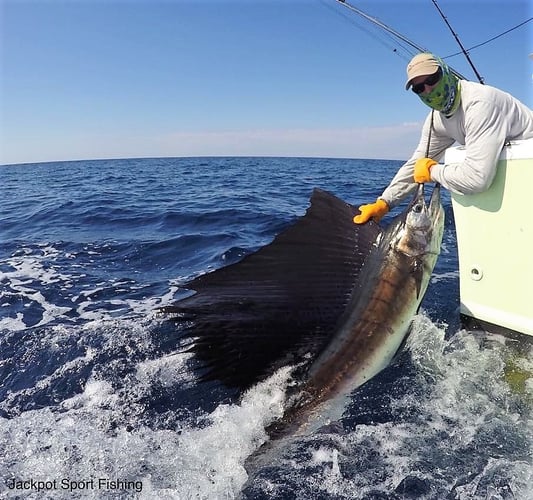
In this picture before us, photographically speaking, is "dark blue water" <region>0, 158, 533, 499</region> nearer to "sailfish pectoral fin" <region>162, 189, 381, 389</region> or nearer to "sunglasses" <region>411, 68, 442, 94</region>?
"sailfish pectoral fin" <region>162, 189, 381, 389</region>

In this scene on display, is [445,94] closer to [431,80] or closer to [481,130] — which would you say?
[431,80]

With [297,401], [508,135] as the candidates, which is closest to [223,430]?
[297,401]

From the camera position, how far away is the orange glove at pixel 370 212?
2.31m

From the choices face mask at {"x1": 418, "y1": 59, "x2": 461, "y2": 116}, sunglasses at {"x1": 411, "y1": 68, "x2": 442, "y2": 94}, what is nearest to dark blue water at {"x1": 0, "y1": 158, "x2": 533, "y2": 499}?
face mask at {"x1": 418, "y1": 59, "x2": 461, "y2": 116}

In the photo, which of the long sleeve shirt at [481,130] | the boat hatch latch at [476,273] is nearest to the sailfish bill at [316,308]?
the long sleeve shirt at [481,130]

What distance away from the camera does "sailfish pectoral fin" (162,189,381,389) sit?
2.01 meters

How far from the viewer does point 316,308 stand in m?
2.11

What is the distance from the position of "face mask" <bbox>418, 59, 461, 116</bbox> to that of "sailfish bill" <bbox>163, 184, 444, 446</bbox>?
458 millimetres

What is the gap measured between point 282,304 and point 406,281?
561mm

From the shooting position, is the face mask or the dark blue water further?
the face mask

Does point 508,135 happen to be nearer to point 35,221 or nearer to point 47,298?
point 47,298

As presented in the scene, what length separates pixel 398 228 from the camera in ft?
6.90

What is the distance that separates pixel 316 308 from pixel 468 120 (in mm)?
1187

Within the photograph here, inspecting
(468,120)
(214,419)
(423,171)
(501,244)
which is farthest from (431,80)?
(214,419)
